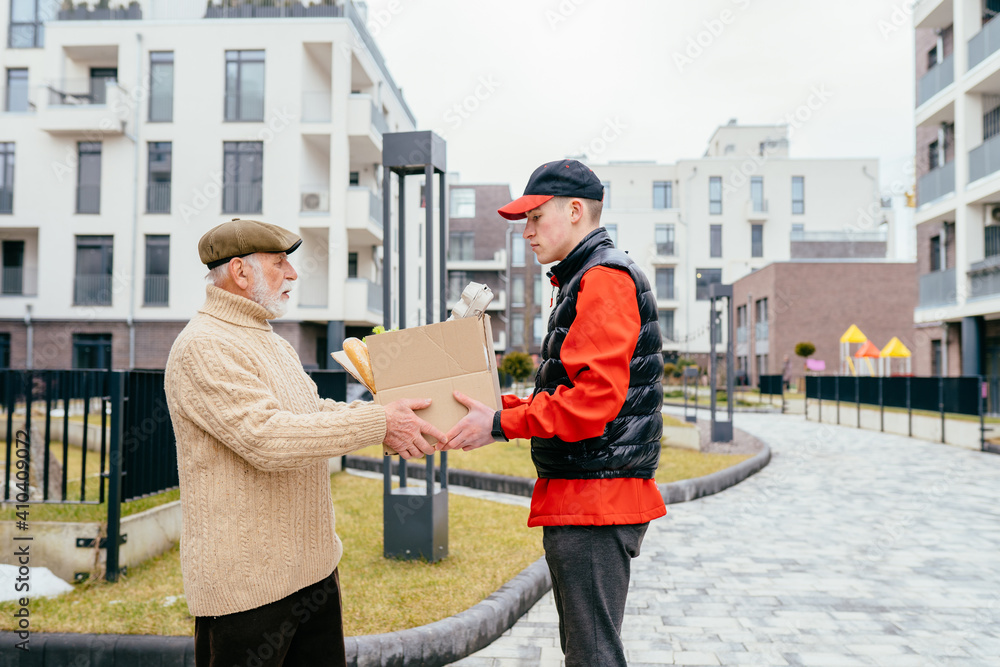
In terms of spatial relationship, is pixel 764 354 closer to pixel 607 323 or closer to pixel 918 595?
pixel 918 595

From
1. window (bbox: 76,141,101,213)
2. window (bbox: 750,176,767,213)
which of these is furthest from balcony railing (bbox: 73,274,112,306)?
window (bbox: 750,176,767,213)

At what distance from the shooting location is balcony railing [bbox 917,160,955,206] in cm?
2408

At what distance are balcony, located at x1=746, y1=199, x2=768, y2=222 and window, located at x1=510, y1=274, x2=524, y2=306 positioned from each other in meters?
17.7

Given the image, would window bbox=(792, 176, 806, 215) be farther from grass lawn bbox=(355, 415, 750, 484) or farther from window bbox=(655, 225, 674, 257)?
grass lawn bbox=(355, 415, 750, 484)

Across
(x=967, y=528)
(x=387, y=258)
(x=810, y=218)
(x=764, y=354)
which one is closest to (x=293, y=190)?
(x=387, y=258)

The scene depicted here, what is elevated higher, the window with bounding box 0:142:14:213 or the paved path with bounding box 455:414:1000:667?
the window with bounding box 0:142:14:213

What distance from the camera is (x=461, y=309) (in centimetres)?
274

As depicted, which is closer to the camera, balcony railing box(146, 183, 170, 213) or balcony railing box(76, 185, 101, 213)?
balcony railing box(146, 183, 170, 213)

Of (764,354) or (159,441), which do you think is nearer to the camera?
(159,441)

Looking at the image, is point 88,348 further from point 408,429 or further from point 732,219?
point 732,219

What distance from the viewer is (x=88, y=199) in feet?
84.5

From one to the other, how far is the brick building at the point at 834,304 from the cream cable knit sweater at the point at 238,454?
43.8 metres

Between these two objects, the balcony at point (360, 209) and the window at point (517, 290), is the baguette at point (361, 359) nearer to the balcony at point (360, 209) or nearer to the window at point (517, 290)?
the balcony at point (360, 209)

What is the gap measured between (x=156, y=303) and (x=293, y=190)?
6.20 m
